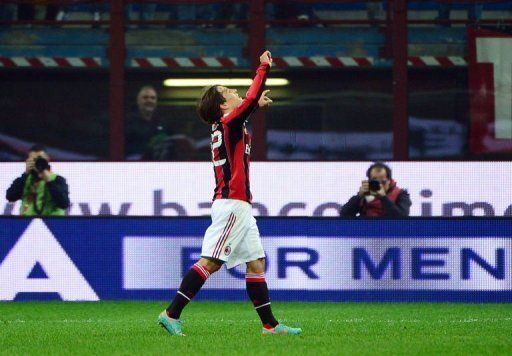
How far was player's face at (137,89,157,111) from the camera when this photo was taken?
683 inches

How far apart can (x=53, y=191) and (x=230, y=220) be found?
609cm

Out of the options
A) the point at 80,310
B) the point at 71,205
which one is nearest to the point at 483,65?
the point at 71,205

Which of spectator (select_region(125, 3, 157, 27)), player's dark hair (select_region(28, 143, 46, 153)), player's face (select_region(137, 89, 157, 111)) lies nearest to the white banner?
player's dark hair (select_region(28, 143, 46, 153))

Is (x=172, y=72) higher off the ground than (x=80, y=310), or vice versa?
(x=172, y=72)

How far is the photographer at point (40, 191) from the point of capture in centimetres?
1544

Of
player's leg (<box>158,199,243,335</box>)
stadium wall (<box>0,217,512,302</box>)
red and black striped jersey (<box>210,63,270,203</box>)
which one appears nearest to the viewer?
player's leg (<box>158,199,243,335</box>)

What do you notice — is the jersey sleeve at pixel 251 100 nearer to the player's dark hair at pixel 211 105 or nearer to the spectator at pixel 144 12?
the player's dark hair at pixel 211 105

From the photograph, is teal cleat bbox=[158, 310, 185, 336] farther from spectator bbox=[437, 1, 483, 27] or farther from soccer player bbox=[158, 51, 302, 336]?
spectator bbox=[437, 1, 483, 27]

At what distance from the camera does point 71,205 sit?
17.2m

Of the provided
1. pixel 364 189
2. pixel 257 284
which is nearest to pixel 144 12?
pixel 364 189

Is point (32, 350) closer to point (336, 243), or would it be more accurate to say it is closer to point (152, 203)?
point (336, 243)

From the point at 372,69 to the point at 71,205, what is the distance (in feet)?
13.1

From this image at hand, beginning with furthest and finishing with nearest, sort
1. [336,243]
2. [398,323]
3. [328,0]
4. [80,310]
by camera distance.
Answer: [328,0] < [336,243] < [80,310] < [398,323]

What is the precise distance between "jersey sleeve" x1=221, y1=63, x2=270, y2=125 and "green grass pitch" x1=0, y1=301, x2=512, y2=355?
1.49 m
